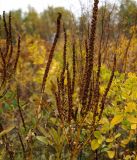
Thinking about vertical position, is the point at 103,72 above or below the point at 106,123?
above

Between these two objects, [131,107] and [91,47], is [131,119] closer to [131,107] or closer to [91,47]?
[131,107]

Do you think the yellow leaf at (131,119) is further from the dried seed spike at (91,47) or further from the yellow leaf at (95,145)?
the dried seed spike at (91,47)

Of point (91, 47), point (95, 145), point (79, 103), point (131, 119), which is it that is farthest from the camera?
point (95, 145)

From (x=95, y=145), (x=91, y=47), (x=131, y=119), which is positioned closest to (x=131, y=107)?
(x=131, y=119)

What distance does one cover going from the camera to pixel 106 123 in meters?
2.38

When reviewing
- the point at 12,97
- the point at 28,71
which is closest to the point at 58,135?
the point at 12,97

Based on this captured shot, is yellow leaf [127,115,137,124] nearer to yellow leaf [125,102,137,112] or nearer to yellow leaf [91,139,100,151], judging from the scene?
yellow leaf [125,102,137,112]

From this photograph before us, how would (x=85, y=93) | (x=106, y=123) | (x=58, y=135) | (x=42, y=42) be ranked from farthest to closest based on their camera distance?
1. (x=42, y=42)
2. (x=106, y=123)
3. (x=58, y=135)
4. (x=85, y=93)

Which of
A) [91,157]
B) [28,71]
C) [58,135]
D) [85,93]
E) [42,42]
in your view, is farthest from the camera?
[42,42]

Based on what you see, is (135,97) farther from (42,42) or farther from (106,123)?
(42,42)

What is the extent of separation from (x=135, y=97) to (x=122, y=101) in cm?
32

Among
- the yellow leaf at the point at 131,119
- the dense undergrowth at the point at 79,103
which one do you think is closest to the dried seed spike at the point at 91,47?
the dense undergrowth at the point at 79,103

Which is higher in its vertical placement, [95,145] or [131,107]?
[131,107]

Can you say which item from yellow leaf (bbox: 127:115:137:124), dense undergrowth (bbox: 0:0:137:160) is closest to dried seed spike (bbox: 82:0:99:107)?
dense undergrowth (bbox: 0:0:137:160)
